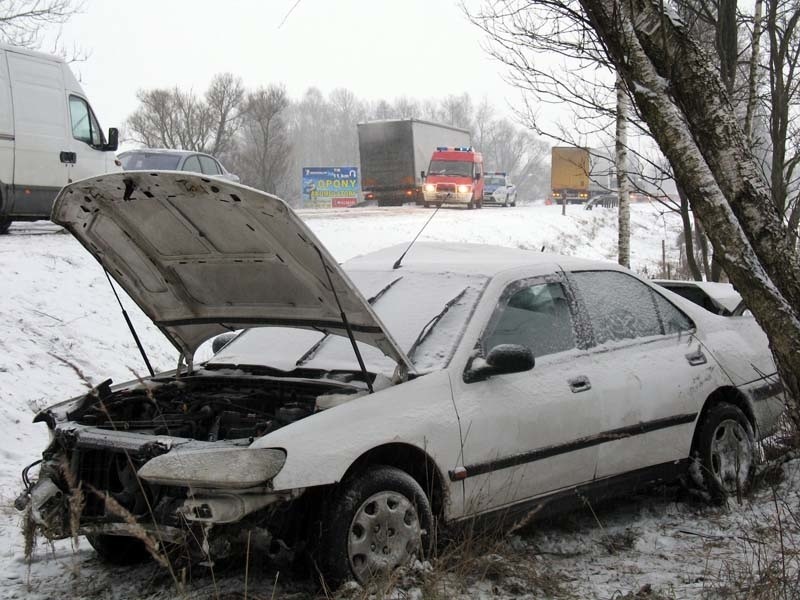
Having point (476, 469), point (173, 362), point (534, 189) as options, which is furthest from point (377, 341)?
point (534, 189)

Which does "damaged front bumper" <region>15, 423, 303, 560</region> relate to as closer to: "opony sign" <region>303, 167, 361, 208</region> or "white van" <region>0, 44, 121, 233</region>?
"white van" <region>0, 44, 121, 233</region>

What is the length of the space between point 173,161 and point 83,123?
4604mm

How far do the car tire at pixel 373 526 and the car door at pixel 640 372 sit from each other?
4.35 feet

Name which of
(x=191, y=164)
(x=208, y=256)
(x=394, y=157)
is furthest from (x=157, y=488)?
(x=394, y=157)

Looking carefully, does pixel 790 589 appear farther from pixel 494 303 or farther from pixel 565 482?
pixel 494 303

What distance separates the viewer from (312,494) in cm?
383

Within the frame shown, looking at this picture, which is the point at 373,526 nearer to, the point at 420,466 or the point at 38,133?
the point at 420,466

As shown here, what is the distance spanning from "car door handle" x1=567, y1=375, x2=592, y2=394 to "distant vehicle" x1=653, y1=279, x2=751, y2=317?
1.87 metres

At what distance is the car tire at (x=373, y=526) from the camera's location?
12.1 ft

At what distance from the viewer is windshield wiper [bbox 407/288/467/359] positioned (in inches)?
177

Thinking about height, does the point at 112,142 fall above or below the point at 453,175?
above

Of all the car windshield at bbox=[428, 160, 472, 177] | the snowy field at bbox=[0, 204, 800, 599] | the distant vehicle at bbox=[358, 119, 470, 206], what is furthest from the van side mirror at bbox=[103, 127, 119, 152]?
the distant vehicle at bbox=[358, 119, 470, 206]

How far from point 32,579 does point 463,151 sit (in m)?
32.5

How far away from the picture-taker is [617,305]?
5348 millimetres
